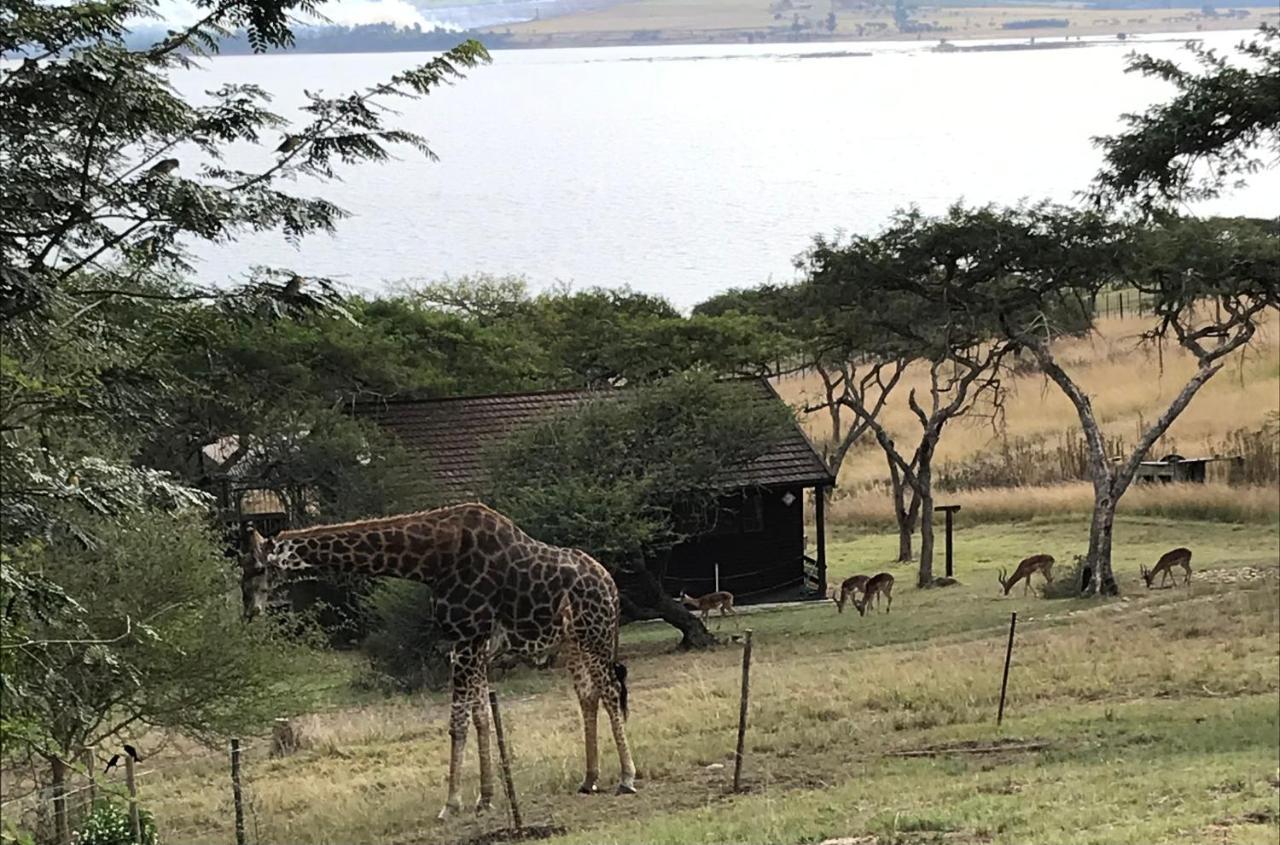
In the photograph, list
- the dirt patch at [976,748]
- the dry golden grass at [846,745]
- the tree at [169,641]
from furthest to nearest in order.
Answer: the dirt patch at [976,748] < the tree at [169,641] < the dry golden grass at [846,745]

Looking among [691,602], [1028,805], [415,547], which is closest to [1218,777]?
Result: [1028,805]

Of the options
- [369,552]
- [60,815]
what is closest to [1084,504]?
[369,552]

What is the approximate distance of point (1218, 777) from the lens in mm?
8023

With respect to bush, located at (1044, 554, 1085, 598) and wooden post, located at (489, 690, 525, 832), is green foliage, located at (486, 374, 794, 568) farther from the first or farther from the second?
wooden post, located at (489, 690, 525, 832)

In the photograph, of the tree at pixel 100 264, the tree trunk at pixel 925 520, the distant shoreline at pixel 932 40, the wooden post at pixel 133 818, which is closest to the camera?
the tree at pixel 100 264

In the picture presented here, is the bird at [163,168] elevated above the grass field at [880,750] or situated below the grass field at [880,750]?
above

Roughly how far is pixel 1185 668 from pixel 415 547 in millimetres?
6231

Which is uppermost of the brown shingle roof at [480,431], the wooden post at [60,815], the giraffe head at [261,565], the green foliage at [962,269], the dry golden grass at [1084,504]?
the green foliage at [962,269]

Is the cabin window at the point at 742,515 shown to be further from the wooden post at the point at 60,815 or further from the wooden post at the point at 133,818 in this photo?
the wooden post at the point at 133,818

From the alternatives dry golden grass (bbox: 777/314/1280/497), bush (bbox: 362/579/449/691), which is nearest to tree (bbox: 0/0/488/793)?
bush (bbox: 362/579/449/691)

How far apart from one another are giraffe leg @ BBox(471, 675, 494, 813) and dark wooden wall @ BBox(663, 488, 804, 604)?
9.92 meters

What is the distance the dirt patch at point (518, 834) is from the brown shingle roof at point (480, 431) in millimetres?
10213

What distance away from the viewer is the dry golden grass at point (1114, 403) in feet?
97.8

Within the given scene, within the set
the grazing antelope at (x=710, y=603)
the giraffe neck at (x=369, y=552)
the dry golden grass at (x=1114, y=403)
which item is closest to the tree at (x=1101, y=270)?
the grazing antelope at (x=710, y=603)
